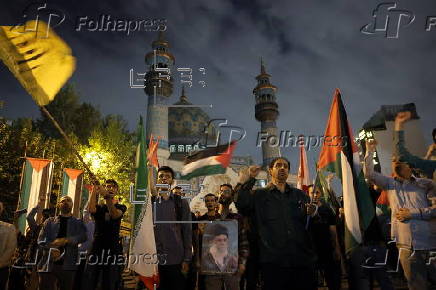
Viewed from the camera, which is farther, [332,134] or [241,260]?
[332,134]

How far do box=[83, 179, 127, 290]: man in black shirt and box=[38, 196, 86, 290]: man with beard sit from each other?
556 mm

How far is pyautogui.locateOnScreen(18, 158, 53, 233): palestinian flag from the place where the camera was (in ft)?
37.1

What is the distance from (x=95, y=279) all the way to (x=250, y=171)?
3.52 meters

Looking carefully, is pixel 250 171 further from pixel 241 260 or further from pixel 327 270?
pixel 327 270

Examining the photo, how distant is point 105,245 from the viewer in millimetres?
5344

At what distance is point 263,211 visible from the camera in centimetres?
377

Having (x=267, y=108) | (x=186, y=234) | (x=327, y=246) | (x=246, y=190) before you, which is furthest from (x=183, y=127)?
(x=246, y=190)

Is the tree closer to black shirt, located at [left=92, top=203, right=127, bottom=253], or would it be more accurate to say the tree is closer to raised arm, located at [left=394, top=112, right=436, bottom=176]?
black shirt, located at [left=92, top=203, right=127, bottom=253]

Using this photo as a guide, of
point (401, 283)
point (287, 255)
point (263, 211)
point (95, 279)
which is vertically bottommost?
point (401, 283)

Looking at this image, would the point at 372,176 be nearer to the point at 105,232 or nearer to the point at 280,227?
the point at 280,227

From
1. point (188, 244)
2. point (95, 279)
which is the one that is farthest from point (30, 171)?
point (188, 244)

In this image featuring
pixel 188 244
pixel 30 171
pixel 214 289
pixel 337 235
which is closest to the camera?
pixel 188 244

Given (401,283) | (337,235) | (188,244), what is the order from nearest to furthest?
(188,244) < (337,235) < (401,283)

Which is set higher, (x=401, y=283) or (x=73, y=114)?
(x=73, y=114)
